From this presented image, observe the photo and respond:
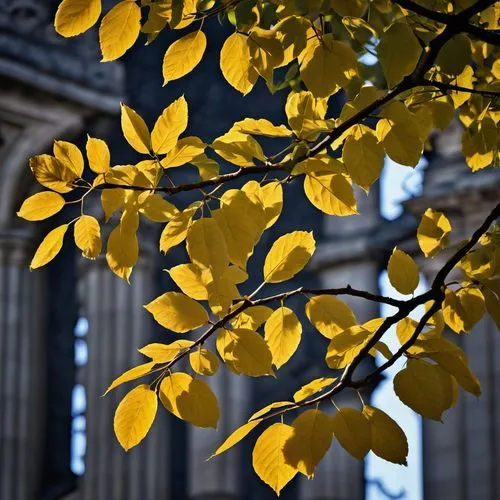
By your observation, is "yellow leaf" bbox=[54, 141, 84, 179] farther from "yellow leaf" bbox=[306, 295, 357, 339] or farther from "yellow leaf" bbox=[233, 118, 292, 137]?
"yellow leaf" bbox=[306, 295, 357, 339]

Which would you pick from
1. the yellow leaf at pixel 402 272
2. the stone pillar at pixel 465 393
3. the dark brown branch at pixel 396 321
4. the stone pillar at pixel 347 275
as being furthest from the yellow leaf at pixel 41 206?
the stone pillar at pixel 347 275

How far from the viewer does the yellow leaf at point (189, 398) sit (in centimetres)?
450

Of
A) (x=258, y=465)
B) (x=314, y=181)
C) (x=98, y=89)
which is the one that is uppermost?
(x=98, y=89)

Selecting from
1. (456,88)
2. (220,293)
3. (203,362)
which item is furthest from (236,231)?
(456,88)

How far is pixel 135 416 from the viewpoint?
450 centimetres

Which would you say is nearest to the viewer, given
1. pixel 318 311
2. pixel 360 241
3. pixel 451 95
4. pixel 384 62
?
pixel 384 62

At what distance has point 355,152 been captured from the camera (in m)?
4.52

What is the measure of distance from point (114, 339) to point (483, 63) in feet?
33.5

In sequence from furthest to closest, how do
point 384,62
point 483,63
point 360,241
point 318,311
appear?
point 360,241, point 483,63, point 318,311, point 384,62

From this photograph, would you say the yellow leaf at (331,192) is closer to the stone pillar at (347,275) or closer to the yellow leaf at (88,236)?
the yellow leaf at (88,236)

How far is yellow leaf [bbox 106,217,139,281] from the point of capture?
14.8 feet

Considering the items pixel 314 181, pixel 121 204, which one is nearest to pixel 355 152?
pixel 314 181

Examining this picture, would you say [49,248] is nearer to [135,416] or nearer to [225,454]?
[135,416]

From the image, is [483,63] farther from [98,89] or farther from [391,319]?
[98,89]
